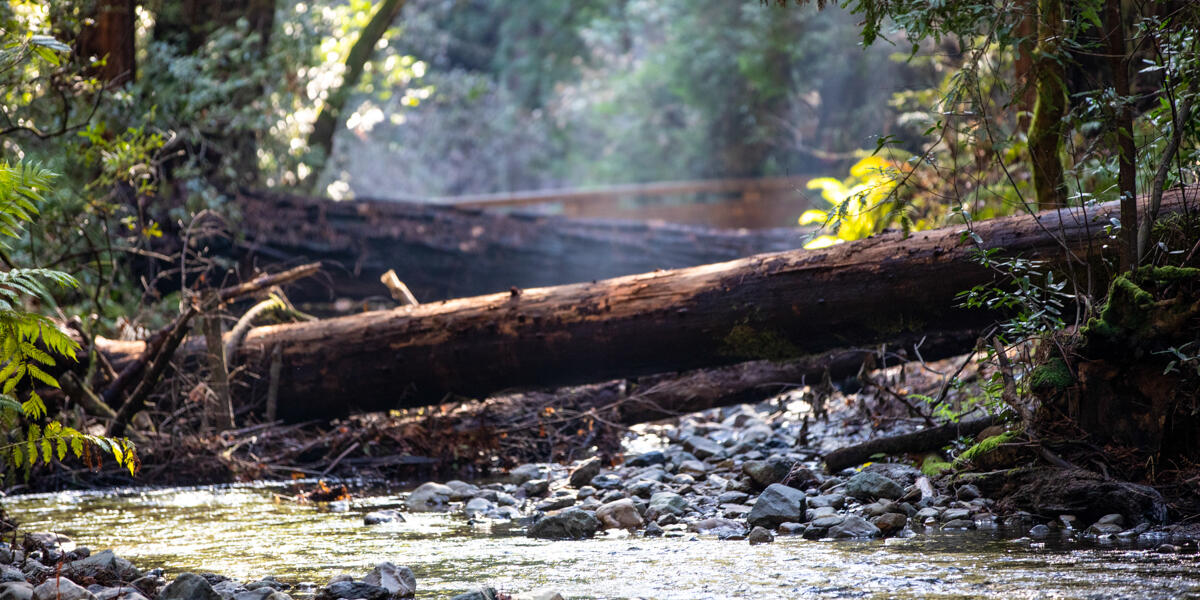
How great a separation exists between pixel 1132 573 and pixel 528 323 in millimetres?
2851

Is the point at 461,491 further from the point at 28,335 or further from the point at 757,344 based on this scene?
the point at 28,335

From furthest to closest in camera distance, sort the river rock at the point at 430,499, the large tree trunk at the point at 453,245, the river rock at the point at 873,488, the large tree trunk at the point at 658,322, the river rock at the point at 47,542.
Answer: the large tree trunk at the point at 453,245, the river rock at the point at 430,499, the large tree trunk at the point at 658,322, the river rock at the point at 873,488, the river rock at the point at 47,542

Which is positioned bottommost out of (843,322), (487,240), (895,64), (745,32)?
(843,322)

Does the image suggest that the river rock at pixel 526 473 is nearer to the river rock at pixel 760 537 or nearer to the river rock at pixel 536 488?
the river rock at pixel 536 488

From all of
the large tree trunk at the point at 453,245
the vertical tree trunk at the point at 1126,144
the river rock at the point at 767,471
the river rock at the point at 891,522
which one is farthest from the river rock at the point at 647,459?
the large tree trunk at the point at 453,245

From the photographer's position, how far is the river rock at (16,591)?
7.89 ft

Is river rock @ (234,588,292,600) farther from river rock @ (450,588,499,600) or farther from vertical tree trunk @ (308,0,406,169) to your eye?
vertical tree trunk @ (308,0,406,169)

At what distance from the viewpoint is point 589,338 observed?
4.59 metres

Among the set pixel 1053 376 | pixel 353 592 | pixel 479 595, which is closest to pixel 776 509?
pixel 1053 376

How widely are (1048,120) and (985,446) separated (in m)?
1.54

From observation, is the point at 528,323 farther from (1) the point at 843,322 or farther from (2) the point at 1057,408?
(2) the point at 1057,408

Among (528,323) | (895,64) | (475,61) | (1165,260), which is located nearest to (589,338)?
(528,323)

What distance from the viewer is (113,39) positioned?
7363 millimetres

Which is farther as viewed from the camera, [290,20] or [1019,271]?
[290,20]
